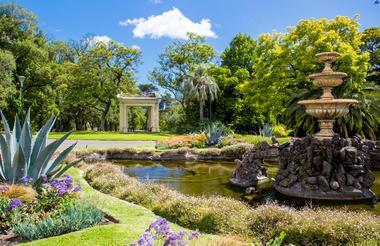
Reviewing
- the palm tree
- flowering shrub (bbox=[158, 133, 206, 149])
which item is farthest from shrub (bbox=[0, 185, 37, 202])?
the palm tree

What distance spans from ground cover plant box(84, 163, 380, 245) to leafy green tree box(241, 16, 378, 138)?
50.1 feet

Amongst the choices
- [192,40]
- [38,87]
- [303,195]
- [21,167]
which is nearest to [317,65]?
[303,195]

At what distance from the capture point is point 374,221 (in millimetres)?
4289

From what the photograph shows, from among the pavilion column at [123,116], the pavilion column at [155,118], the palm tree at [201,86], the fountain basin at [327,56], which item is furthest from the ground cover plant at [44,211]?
the pavilion column at [155,118]

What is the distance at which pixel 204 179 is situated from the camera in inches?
407

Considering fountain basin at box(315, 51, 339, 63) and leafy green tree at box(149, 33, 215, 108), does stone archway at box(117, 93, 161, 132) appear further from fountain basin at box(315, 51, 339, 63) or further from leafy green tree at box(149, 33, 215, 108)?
fountain basin at box(315, 51, 339, 63)

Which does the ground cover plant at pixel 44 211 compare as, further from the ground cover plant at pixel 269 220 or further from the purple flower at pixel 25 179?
the ground cover plant at pixel 269 220

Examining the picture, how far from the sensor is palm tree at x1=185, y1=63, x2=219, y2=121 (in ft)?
105

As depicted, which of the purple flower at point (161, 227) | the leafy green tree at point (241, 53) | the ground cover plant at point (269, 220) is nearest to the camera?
the purple flower at point (161, 227)

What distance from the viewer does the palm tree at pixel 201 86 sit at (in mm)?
32125

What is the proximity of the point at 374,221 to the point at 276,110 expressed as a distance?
17.7 m

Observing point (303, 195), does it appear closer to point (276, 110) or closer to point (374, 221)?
point (374, 221)

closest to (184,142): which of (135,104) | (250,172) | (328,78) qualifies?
(250,172)

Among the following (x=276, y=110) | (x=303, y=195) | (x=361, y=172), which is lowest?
(x=303, y=195)
